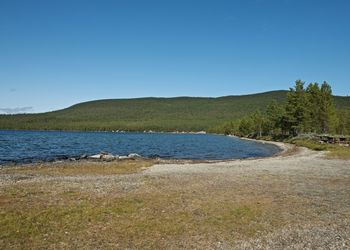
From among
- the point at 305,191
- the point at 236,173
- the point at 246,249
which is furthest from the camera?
the point at 236,173

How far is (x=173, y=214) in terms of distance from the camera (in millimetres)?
17141

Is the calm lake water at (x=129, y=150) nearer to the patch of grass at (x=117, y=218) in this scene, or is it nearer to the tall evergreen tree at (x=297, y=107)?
the tall evergreen tree at (x=297, y=107)

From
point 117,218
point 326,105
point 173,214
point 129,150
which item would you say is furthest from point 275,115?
point 117,218

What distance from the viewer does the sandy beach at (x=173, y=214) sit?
13531 mm

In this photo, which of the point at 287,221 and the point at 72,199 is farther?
the point at 72,199

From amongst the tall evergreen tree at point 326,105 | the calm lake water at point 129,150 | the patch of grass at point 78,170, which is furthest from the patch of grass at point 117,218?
the tall evergreen tree at point 326,105

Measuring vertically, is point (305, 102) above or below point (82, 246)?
above

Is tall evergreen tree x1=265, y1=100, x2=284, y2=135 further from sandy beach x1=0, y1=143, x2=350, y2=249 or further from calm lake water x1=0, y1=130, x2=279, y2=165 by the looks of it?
sandy beach x1=0, y1=143, x2=350, y2=249

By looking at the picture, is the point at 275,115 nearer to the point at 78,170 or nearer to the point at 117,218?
the point at 78,170

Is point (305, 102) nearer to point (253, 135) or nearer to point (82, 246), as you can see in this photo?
point (253, 135)

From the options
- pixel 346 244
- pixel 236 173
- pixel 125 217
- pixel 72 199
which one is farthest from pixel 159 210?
pixel 236 173

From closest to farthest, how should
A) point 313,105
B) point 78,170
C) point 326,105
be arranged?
1. point 78,170
2. point 326,105
3. point 313,105

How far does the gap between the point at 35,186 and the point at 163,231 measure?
13.3 metres

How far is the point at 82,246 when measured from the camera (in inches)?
504
